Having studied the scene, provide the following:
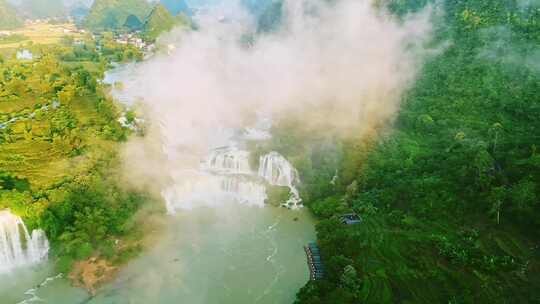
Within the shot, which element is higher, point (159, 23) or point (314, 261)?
point (159, 23)

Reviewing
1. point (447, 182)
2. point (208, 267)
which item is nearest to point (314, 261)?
point (208, 267)

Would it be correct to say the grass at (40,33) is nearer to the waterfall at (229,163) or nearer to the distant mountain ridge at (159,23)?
the distant mountain ridge at (159,23)

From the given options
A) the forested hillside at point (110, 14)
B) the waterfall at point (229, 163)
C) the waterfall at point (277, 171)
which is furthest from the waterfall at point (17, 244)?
the forested hillside at point (110, 14)

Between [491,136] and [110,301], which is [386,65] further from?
[110,301]

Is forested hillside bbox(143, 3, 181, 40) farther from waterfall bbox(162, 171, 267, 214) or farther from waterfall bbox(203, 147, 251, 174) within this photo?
waterfall bbox(162, 171, 267, 214)

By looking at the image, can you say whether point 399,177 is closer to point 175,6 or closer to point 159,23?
point 159,23

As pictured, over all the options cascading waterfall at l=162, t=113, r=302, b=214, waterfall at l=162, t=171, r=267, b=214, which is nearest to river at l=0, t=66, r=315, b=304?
waterfall at l=162, t=171, r=267, b=214

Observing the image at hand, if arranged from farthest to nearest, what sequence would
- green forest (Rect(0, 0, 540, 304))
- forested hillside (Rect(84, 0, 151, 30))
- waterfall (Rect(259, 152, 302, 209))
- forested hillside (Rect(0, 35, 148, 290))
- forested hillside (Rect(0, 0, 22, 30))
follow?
1. forested hillside (Rect(84, 0, 151, 30))
2. forested hillside (Rect(0, 0, 22, 30))
3. waterfall (Rect(259, 152, 302, 209))
4. forested hillside (Rect(0, 35, 148, 290))
5. green forest (Rect(0, 0, 540, 304))
